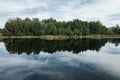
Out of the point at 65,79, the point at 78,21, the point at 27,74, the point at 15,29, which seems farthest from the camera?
the point at 78,21

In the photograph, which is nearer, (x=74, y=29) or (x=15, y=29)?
(x=15, y=29)

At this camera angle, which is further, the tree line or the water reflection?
the tree line

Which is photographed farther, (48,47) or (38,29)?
(38,29)

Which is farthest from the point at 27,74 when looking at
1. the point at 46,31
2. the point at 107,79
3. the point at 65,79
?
the point at 46,31

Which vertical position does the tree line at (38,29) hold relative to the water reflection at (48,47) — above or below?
above

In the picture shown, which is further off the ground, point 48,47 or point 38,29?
point 38,29

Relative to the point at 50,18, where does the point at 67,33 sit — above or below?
below

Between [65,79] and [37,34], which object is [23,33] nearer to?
[37,34]

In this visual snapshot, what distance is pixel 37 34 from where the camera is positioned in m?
102

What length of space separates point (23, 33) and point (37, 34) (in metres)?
7.94

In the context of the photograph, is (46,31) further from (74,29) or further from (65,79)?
(65,79)

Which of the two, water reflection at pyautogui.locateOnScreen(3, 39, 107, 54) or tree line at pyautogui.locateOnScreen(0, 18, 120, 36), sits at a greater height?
tree line at pyautogui.locateOnScreen(0, 18, 120, 36)

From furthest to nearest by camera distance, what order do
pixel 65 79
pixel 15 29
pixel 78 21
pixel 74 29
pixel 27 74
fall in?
pixel 78 21
pixel 74 29
pixel 15 29
pixel 27 74
pixel 65 79

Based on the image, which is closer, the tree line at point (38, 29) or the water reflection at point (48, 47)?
the water reflection at point (48, 47)
